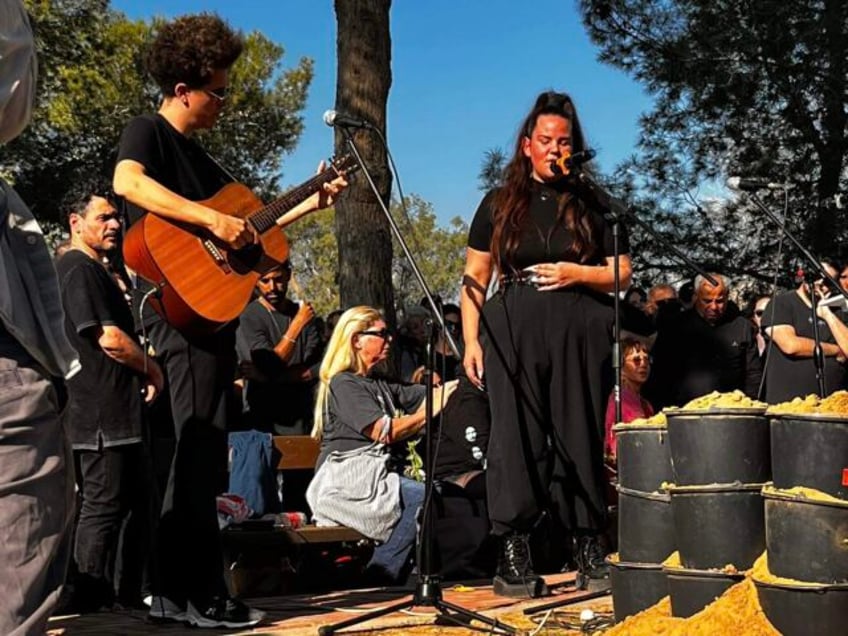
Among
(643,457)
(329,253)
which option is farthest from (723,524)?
(329,253)

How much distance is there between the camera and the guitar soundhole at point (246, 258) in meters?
4.58

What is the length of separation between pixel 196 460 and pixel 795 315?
5243mm

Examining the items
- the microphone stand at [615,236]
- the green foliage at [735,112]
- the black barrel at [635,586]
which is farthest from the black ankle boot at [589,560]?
the green foliage at [735,112]

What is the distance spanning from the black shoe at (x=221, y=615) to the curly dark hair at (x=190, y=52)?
6.16 ft

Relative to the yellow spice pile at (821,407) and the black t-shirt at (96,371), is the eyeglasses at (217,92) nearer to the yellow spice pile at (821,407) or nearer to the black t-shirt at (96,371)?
the black t-shirt at (96,371)

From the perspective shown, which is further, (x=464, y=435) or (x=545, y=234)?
(x=464, y=435)

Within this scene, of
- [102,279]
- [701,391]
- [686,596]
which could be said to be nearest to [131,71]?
[701,391]

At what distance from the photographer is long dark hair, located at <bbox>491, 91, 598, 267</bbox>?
5352 millimetres

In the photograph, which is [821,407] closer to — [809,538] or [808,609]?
[809,538]

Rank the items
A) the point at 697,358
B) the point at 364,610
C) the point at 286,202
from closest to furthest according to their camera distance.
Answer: the point at 286,202 → the point at 364,610 → the point at 697,358

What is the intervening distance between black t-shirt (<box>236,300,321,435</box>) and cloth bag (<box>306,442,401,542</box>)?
1562 millimetres

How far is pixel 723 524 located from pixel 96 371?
281cm

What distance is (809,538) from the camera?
11.8 ft

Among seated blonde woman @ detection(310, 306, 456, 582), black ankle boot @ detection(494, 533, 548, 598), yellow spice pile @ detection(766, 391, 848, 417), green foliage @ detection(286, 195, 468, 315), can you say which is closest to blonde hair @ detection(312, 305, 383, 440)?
seated blonde woman @ detection(310, 306, 456, 582)
